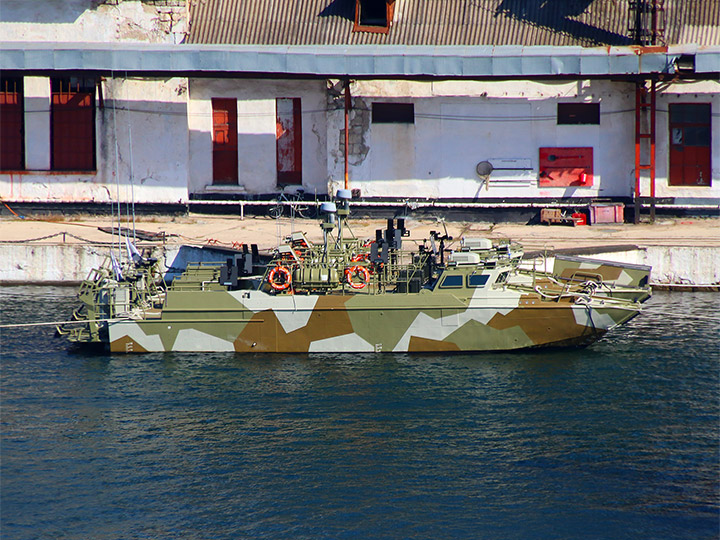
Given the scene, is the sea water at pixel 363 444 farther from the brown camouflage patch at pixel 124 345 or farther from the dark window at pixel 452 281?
the dark window at pixel 452 281

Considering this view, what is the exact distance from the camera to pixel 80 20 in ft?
134

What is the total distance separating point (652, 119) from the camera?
40438mm

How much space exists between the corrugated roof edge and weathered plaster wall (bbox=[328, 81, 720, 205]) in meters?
3.02

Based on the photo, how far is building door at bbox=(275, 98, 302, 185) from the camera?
42719 millimetres

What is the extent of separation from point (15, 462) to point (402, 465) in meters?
7.56

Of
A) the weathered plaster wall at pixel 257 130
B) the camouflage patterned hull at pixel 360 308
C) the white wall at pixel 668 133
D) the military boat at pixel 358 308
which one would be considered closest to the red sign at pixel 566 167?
the white wall at pixel 668 133

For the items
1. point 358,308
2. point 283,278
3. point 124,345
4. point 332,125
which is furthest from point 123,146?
point 358,308

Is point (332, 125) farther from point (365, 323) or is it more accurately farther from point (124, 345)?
point (124, 345)

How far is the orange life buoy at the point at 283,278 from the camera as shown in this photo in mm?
26188

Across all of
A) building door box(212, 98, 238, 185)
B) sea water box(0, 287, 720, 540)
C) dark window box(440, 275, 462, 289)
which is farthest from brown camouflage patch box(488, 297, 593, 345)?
building door box(212, 98, 238, 185)

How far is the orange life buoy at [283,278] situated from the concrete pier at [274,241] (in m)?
6.36

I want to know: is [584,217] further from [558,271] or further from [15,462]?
[15,462]

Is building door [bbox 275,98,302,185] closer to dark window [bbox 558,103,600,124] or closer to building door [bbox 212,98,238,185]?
building door [bbox 212,98,238,185]

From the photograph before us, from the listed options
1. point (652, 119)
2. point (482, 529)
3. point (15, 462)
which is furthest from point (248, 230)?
point (482, 529)
